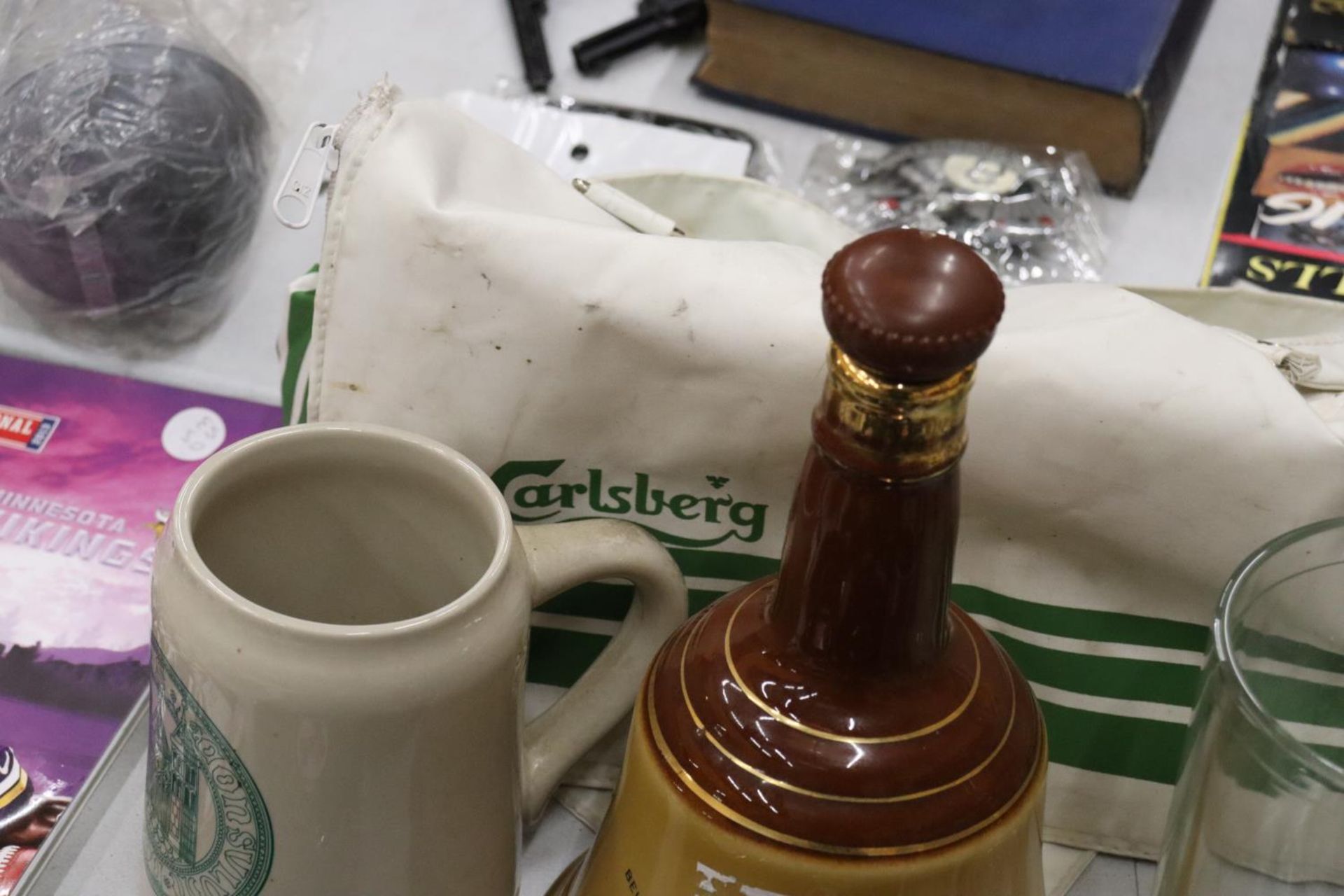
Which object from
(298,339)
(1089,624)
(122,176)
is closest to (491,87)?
(122,176)

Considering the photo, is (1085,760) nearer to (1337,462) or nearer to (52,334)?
(1337,462)

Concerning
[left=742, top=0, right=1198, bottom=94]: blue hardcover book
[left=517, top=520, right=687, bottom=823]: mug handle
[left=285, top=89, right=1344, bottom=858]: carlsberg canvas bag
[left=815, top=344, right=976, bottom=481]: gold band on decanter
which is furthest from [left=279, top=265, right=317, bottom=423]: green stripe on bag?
[left=742, top=0, right=1198, bottom=94]: blue hardcover book

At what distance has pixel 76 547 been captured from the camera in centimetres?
54

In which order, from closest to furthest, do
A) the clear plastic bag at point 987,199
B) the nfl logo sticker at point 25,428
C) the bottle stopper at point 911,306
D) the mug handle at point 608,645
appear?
the bottle stopper at point 911,306, the mug handle at point 608,645, the nfl logo sticker at point 25,428, the clear plastic bag at point 987,199

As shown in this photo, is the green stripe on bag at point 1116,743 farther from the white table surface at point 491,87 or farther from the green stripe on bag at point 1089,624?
the white table surface at point 491,87

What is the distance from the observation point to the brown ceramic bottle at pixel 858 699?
10.6 inches

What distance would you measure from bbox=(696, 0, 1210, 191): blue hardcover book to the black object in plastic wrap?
286 mm

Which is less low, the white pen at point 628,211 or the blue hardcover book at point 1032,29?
the white pen at point 628,211

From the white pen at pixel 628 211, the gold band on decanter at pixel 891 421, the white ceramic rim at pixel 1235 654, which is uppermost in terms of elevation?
the gold band on decanter at pixel 891 421

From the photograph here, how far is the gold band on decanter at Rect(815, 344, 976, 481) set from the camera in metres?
0.26

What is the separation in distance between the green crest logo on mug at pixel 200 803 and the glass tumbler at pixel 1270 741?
0.80 ft

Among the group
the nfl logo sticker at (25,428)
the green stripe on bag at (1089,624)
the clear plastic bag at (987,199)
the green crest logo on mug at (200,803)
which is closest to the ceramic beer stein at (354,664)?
the green crest logo on mug at (200,803)

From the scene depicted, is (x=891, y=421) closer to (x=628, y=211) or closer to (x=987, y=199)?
(x=628, y=211)

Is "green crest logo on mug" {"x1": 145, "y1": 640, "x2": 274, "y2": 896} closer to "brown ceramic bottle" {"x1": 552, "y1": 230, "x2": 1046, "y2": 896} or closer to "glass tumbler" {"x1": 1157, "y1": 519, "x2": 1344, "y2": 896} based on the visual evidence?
"brown ceramic bottle" {"x1": 552, "y1": 230, "x2": 1046, "y2": 896}
